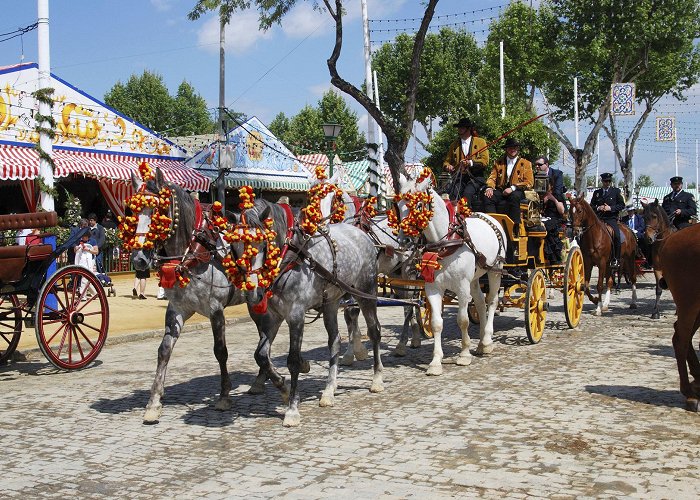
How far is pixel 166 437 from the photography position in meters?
6.97

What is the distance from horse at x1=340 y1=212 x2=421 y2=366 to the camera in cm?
995

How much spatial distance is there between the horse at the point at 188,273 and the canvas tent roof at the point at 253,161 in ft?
57.8

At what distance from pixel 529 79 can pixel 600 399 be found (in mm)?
32045

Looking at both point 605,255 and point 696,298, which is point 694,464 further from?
Result: point 605,255

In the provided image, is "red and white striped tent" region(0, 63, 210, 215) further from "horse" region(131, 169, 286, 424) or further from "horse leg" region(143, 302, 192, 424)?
"horse leg" region(143, 302, 192, 424)

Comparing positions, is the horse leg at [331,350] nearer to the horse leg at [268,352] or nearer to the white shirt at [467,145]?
the horse leg at [268,352]

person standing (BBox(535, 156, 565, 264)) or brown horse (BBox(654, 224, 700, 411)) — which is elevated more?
person standing (BBox(535, 156, 565, 264))

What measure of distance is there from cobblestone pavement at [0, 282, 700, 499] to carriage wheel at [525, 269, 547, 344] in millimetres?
555

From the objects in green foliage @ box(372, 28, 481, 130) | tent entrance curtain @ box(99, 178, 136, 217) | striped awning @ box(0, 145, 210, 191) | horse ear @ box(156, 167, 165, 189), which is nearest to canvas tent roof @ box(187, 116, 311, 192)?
striped awning @ box(0, 145, 210, 191)

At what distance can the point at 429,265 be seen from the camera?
9.55 metres

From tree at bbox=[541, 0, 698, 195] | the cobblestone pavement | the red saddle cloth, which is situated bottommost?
the cobblestone pavement

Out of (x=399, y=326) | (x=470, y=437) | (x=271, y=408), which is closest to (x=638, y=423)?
(x=470, y=437)

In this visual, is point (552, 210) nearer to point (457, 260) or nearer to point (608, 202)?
point (608, 202)

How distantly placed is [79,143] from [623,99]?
2150 centimetres
